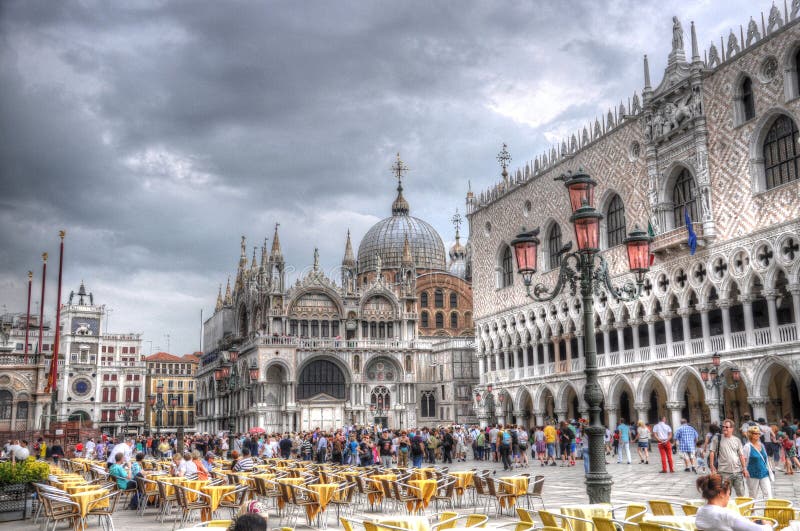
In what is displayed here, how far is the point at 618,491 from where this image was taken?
1541 centimetres

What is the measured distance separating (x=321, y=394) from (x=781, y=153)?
Result: 2914 cm

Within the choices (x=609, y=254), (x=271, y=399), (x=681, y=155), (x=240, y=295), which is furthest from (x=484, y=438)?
(x=240, y=295)

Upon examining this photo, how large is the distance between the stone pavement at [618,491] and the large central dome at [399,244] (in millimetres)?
38608

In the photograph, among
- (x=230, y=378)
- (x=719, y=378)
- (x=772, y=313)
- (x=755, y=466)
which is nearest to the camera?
(x=755, y=466)

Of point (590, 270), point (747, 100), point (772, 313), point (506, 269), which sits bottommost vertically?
point (590, 270)

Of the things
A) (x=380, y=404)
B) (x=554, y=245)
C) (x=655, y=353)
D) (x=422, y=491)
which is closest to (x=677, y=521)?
A: (x=422, y=491)

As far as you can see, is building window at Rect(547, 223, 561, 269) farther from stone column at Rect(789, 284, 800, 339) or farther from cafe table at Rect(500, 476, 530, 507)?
cafe table at Rect(500, 476, 530, 507)

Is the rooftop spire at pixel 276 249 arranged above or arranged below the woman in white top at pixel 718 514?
above

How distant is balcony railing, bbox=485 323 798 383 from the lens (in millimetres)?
25328

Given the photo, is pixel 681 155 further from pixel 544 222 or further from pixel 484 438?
pixel 484 438

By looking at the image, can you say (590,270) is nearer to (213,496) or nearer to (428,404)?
(213,496)

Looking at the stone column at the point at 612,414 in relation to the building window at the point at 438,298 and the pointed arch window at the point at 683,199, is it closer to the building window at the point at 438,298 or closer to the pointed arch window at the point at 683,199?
the pointed arch window at the point at 683,199

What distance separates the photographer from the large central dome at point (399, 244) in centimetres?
5975

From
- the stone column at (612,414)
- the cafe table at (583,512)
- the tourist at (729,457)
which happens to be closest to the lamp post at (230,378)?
the stone column at (612,414)
